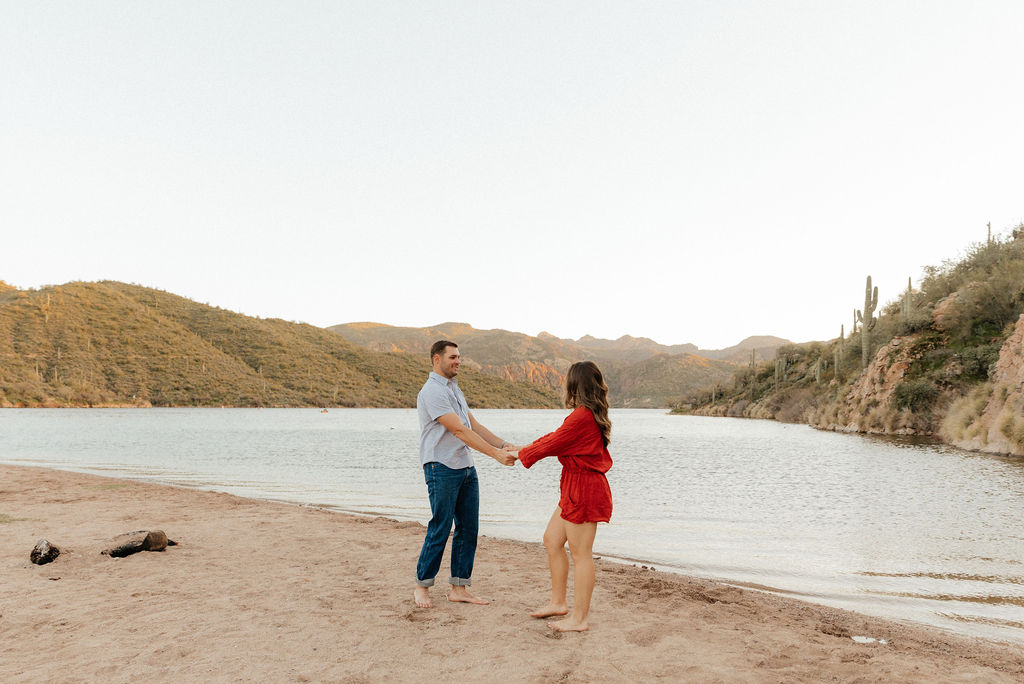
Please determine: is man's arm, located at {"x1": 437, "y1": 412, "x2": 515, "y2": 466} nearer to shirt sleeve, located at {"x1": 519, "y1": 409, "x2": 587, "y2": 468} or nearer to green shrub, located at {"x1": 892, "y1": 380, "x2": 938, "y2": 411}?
shirt sleeve, located at {"x1": 519, "y1": 409, "x2": 587, "y2": 468}

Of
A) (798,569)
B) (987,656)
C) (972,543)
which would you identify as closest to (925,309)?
(972,543)

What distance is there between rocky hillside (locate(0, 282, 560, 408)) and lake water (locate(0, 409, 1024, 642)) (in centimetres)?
6844

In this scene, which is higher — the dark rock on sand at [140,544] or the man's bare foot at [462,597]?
the man's bare foot at [462,597]

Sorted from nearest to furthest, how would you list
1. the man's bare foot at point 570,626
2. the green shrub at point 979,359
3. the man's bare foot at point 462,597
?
the man's bare foot at point 570,626 < the man's bare foot at point 462,597 < the green shrub at point 979,359

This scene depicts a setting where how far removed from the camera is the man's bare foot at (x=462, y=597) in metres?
5.65

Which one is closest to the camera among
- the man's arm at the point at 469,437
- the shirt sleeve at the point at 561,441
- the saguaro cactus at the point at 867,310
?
the shirt sleeve at the point at 561,441

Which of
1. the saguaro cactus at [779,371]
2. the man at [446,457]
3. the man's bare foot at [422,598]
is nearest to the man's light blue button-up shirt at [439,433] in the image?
the man at [446,457]

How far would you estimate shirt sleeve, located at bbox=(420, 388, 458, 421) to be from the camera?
5207 millimetres

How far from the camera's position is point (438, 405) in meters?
5.21

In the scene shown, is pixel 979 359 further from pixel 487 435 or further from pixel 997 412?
pixel 487 435

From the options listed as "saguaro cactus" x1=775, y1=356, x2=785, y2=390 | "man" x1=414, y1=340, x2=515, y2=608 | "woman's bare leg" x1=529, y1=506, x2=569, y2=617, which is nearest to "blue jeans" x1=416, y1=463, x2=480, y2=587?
"man" x1=414, y1=340, x2=515, y2=608

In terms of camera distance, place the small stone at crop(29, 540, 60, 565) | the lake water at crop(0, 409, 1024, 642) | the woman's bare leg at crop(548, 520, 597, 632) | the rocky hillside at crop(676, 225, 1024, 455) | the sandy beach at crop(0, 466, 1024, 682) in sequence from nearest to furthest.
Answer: the sandy beach at crop(0, 466, 1024, 682), the woman's bare leg at crop(548, 520, 597, 632), the small stone at crop(29, 540, 60, 565), the lake water at crop(0, 409, 1024, 642), the rocky hillside at crop(676, 225, 1024, 455)

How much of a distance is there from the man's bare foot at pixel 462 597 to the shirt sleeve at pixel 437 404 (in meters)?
1.58

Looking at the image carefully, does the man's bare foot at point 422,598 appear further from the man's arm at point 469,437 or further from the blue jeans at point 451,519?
the man's arm at point 469,437
